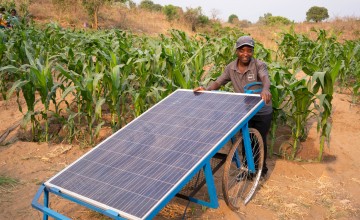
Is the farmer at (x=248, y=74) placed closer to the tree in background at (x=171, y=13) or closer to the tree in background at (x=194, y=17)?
the tree in background at (x=194, y=17)

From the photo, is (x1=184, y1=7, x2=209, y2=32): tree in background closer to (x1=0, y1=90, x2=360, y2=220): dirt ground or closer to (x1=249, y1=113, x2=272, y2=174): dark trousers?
(x1=0, y1=90, x2=360, y2=220): dirt ground

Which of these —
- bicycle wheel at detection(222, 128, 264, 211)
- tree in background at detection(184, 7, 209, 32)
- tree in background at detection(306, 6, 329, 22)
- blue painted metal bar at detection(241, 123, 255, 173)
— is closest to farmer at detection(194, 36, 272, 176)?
bicycle wheel at detection(222, 128, 264, 211)

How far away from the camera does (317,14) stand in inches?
1817

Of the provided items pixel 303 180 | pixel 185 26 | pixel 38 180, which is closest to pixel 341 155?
pixel 303 180

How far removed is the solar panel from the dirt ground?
769 millimetres

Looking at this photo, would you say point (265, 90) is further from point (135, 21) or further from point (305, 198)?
point (135, 21)

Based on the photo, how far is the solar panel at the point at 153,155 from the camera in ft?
7.20

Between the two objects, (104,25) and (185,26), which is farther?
(185,26)

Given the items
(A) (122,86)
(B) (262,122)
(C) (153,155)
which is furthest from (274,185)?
(A) (122,86)

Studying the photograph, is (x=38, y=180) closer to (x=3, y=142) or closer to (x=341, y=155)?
(x=3, y=142)

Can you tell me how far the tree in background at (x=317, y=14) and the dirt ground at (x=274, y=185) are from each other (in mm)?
45752

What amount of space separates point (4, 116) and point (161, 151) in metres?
4.16

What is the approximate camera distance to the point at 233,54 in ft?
22.5

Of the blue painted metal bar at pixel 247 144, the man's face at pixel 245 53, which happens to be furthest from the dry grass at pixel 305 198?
the man's face at pixel 245 53
